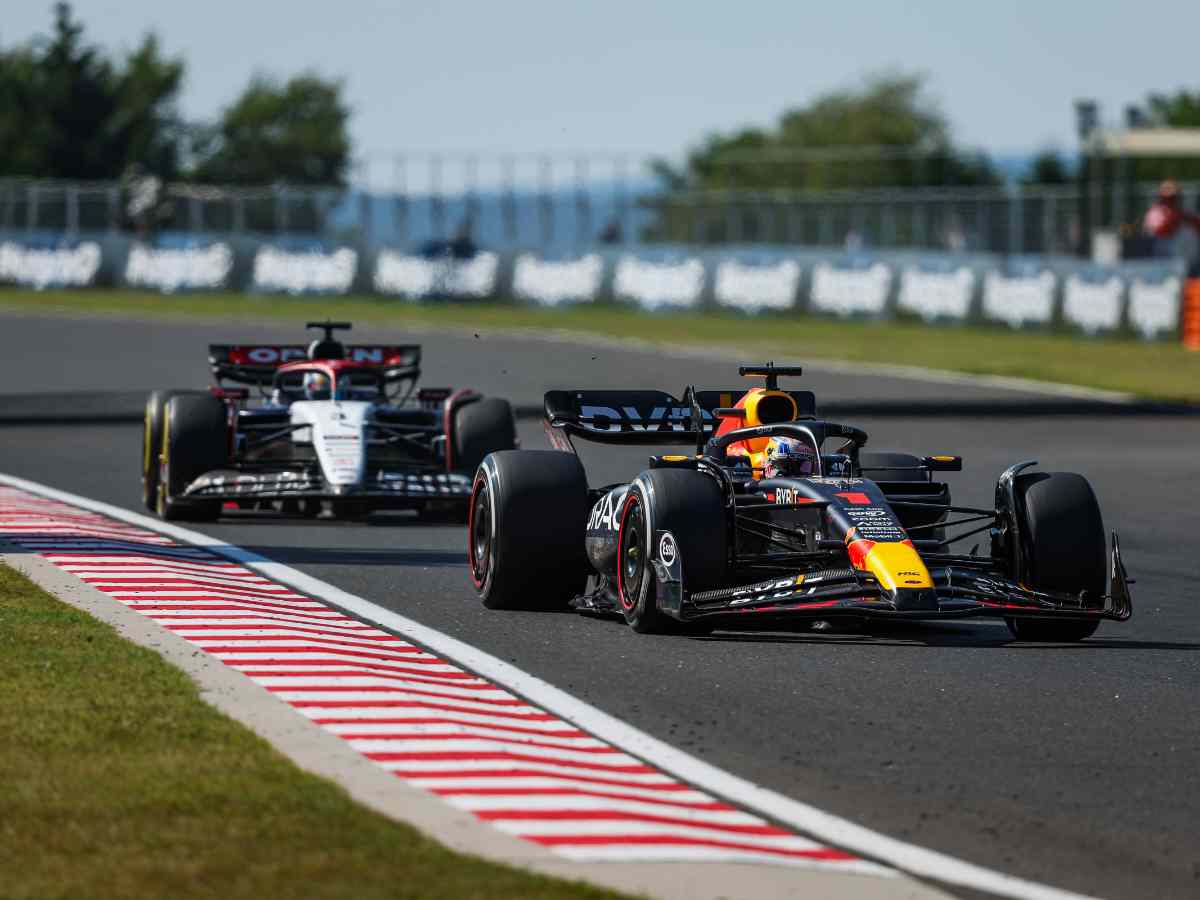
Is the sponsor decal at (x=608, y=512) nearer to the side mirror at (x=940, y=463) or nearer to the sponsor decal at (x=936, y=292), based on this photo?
the side mirror at (x=940, y=463)

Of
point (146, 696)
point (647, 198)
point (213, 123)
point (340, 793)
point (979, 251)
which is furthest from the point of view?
point (213, 123)

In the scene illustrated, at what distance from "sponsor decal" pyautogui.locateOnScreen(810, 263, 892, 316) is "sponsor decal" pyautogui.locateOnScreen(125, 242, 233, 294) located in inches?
591

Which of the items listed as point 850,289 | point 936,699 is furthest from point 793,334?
point 936,699

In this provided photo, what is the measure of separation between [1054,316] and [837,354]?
485cm

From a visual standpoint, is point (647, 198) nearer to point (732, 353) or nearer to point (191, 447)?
point (732, 353)

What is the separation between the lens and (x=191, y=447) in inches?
605

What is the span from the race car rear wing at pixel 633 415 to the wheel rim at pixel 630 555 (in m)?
1.35

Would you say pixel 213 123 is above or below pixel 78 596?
above

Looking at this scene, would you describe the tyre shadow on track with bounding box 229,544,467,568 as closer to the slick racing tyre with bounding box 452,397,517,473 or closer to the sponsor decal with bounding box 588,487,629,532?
the slick racing tyre with bounding box 452,397,517,473

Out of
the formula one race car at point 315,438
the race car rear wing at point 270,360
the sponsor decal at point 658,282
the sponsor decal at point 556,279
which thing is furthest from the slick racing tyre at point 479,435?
the sponsor decal at point 556,279

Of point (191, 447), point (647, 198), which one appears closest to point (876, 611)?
point (191, 447)

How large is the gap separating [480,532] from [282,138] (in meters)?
106

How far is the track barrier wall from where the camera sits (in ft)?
123

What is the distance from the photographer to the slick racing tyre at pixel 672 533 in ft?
33.7
